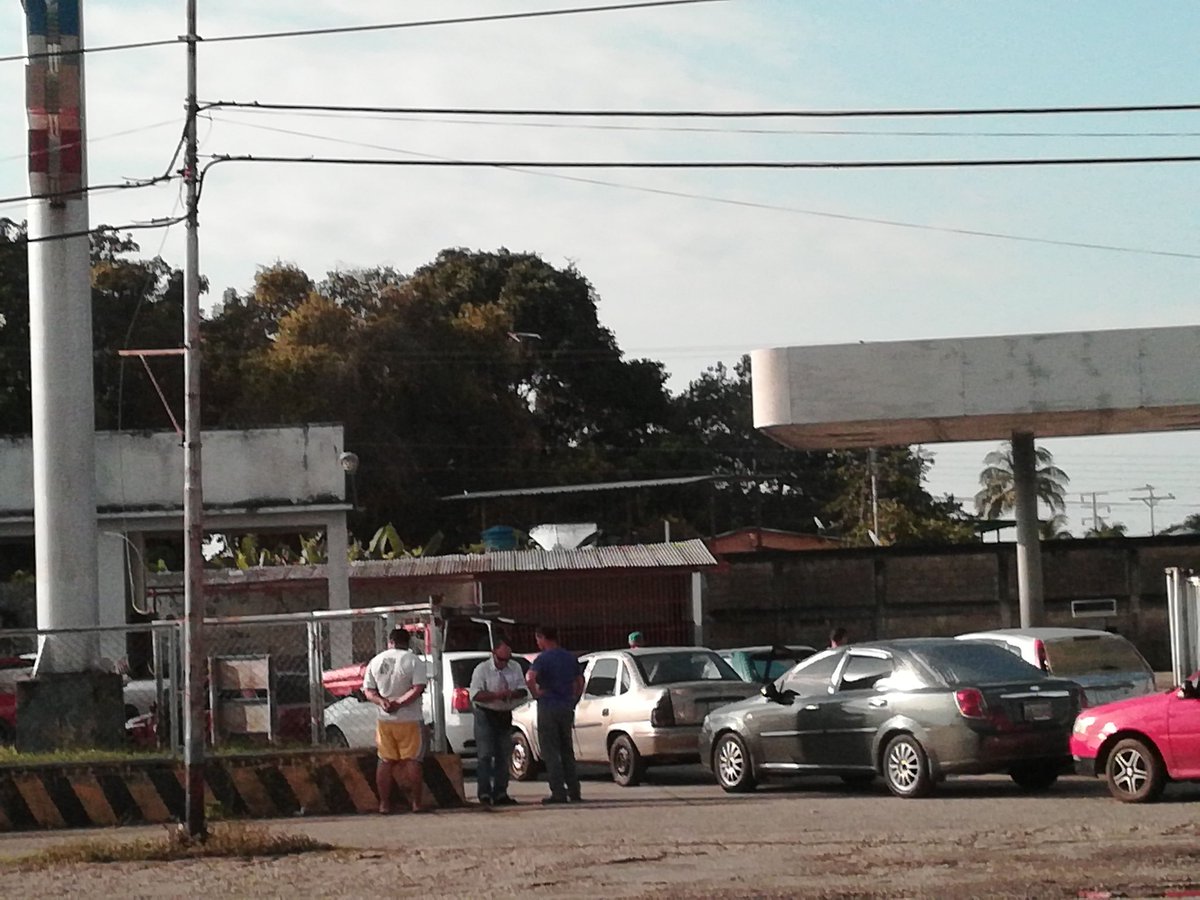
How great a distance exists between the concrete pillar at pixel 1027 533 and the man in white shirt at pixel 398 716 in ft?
47.7

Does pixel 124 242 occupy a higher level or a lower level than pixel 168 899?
higher

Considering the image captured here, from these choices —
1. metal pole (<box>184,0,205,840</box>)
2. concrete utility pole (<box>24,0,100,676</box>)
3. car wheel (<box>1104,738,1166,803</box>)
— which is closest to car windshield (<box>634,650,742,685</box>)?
car wheel (<box>1104,738,1166,803</box>)

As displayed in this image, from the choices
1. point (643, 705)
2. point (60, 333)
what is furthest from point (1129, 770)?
point (60, 333)

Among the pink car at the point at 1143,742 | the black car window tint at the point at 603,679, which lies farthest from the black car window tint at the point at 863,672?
the black car window tint at the point at 603,679

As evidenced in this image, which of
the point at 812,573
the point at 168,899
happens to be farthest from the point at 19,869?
the point at 812,573

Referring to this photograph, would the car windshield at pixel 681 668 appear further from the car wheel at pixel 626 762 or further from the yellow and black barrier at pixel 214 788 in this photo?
the yellow and black barrier at pixel 214 788

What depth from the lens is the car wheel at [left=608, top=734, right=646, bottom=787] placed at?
2027 centimetres

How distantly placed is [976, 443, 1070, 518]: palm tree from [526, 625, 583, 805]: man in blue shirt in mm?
61688

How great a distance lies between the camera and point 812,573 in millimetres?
37500

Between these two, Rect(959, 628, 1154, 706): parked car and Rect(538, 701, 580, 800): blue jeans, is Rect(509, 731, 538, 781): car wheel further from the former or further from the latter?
Rect(959, 628, 1154, 706): parked car

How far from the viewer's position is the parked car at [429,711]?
2148cm

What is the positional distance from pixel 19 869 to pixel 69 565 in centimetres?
716

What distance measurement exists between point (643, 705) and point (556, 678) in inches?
78.2

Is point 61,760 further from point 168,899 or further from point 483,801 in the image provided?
point 168,899
